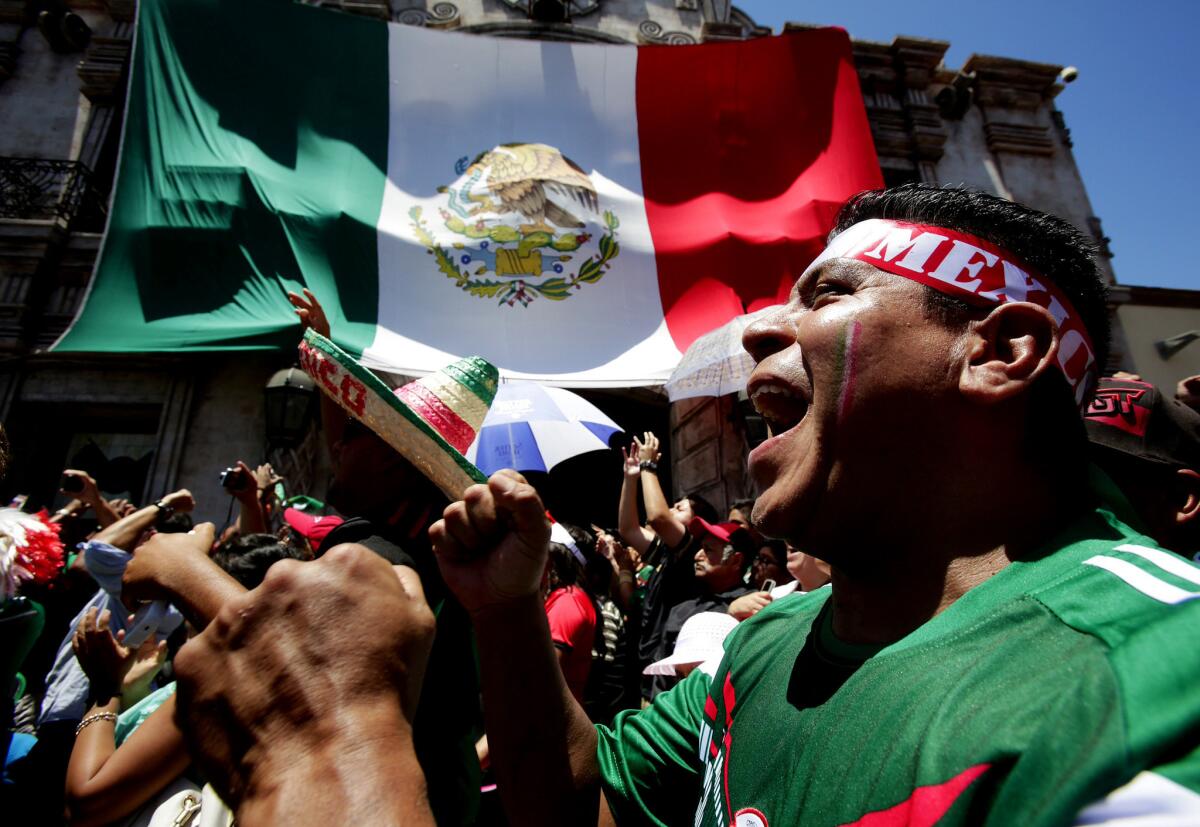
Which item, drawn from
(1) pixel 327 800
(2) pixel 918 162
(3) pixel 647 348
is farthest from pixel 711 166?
(1) pixel 327 800

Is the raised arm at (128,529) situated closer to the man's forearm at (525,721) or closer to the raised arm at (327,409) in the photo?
the raised arm at (327,409)

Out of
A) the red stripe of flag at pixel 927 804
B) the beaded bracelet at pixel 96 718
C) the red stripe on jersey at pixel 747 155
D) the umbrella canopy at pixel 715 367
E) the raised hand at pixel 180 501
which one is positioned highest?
the red stripe on jersey at pixel 747 155

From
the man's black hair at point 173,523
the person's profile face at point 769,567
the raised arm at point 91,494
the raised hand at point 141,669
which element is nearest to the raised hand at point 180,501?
the man's black hair at point 173,523

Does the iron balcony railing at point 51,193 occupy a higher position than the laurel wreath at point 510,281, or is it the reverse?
the iron balcony railing at point 51,193

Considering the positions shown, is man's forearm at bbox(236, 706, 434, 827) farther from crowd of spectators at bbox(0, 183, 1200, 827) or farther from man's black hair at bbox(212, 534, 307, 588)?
man's black hair at bbox(212, 534, 307, 588)

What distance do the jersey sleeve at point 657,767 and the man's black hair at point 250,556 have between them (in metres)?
1.93

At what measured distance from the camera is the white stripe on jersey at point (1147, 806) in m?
0.53

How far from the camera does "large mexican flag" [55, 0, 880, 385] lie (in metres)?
6.92

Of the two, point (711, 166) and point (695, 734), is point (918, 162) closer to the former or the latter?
point (711, 166)

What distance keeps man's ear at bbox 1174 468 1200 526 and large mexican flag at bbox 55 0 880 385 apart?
543cm

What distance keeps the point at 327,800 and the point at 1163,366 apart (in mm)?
13340

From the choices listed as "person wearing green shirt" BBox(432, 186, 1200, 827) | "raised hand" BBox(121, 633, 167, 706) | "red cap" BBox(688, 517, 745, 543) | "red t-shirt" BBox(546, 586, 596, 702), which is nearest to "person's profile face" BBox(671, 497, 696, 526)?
"red cap" BBox(688, 517, 745, 543)

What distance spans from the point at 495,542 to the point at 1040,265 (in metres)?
1.07

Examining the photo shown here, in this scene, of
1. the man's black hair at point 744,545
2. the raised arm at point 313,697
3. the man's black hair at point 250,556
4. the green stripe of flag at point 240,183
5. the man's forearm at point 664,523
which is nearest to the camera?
the raised arm at point 313,697
